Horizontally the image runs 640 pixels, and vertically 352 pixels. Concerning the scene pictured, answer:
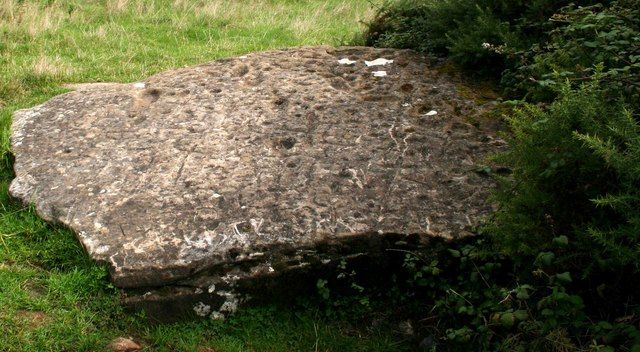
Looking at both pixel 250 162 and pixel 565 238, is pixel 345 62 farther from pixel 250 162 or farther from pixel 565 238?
pixel 565 238

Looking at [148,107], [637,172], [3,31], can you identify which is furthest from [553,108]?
[3,31]

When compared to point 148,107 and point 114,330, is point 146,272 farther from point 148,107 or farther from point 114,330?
point 148,107

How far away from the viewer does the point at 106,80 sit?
785 cm

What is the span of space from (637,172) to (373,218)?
160 cm

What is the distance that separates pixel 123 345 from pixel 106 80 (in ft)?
15.2

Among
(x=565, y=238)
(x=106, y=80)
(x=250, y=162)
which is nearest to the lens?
(x=565, y=238)

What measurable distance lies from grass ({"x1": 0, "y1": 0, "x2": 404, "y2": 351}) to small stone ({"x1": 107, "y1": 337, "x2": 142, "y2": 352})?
4 cm

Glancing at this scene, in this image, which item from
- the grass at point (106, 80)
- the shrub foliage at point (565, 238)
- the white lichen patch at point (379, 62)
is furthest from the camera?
the white lichen patch at point (379, 62)

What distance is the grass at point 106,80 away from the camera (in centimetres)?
402

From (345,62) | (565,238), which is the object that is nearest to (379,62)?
(345,62)

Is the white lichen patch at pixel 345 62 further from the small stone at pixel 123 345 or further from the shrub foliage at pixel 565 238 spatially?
the small stone at pixel 123 345

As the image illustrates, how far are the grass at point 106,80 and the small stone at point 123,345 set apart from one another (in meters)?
0.04

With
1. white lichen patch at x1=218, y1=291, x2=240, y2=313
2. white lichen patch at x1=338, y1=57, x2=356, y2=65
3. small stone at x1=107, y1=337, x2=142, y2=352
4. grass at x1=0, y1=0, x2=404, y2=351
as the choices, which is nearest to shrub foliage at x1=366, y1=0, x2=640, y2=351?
grass at x1=0, y1=0, x2=404, y2=351

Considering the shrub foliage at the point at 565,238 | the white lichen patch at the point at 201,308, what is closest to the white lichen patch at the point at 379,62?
the shrub foliage at the point at 565,238
